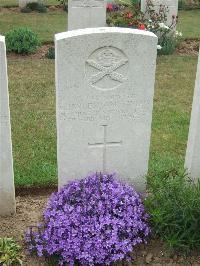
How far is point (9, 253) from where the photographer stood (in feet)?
12.4

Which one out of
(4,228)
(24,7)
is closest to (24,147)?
(4,228)

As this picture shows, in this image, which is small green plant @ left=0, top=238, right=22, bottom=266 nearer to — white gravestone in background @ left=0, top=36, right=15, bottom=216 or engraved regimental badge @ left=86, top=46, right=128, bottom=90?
white gravestone in background @ left=0, top=36, right=15, bottom=216

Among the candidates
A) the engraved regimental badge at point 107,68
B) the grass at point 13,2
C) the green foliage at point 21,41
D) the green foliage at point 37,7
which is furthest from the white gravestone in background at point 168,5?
the engraved regimental badge at point 107,68

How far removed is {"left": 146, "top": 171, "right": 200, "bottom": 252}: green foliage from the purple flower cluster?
16 centimetres

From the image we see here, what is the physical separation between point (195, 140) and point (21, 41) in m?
6.48

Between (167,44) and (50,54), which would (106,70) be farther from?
(167,44)

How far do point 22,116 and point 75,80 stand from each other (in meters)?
3.04

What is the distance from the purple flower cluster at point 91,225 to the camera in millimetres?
3656

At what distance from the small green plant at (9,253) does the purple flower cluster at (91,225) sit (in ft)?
0.41

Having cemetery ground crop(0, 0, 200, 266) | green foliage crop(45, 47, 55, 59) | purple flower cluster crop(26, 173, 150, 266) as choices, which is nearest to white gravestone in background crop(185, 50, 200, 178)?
cemetery ground crop(0, 0, 200, 266)

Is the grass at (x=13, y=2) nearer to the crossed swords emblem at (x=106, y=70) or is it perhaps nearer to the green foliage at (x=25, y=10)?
the green foliage at (x=25, y=10)

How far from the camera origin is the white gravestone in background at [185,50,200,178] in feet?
13.1

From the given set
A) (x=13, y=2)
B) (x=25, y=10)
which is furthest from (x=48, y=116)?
(x=13, y=2)

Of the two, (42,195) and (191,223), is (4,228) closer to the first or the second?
(42,195)
